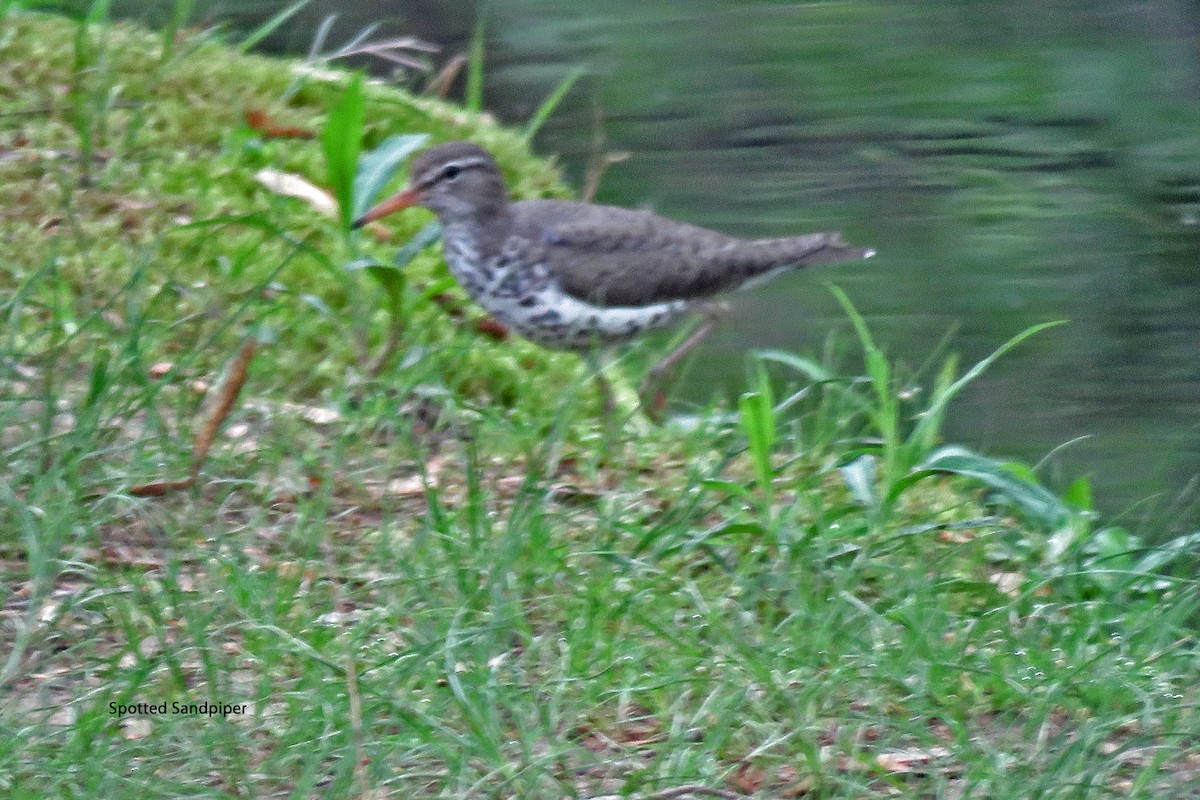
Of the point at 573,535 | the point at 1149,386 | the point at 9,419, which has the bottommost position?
the point at 1149,386

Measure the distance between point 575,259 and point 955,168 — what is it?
3.29 metres

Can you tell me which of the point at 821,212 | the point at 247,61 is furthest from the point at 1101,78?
the point at 247,61

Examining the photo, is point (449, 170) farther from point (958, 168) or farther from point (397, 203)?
point (958, 168)

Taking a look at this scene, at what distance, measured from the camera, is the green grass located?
258 cm

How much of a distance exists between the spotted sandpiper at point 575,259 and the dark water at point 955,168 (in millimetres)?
504

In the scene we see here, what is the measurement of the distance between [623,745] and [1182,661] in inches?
43.2

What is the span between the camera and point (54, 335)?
351 cm

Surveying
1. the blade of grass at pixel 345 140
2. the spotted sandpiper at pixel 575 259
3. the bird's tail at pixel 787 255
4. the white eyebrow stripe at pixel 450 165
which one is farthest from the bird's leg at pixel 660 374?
the blade of grass at pixel 345 140

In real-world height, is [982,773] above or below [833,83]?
below

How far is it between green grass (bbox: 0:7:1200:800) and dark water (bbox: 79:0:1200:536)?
1.75 m

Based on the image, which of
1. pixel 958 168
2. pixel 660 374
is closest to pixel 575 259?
pixel 660 374

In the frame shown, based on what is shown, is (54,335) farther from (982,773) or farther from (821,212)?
(821,212)

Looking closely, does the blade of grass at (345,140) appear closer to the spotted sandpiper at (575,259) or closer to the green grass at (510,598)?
→ the green grass at (510,598)

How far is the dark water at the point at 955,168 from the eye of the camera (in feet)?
20.3
